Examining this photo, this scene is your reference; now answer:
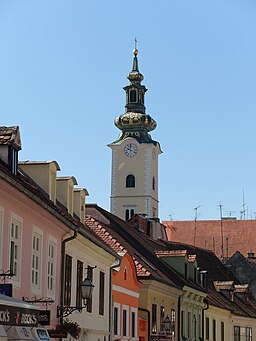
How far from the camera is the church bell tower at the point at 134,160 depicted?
105 metres

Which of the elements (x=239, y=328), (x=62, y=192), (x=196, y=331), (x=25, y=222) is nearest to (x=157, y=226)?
(x=239, y=328)

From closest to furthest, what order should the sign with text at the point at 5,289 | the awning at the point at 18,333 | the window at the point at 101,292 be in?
the awning at the point at 18,333, the sign with text at the point at 5,289, the window at the point at 101,292

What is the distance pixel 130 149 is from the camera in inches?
4203

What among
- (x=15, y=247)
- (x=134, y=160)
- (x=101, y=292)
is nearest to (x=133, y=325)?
(x=101, y=292)

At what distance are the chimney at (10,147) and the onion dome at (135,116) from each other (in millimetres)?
84091

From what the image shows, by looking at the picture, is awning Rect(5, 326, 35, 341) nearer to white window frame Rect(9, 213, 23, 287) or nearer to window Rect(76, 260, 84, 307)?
white window frame Rect(9, 213, 23, 287)

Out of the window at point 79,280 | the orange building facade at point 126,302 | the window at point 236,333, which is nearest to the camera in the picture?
the window at point 79,280

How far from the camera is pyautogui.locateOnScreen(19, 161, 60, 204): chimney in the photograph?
72.9 feet

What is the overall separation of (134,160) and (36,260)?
3416 inches

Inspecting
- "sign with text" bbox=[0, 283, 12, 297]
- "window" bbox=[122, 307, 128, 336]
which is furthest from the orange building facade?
"sign with text" bbox=[0, 283, 12, 297]

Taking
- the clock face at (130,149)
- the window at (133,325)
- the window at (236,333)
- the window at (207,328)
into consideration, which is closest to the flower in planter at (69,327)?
the window at (133,325)

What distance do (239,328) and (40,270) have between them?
34.9 m

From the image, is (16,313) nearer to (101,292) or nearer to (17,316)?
(17,316)

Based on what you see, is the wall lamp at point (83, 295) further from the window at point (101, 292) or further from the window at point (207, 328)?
the window at point (207, 328)
